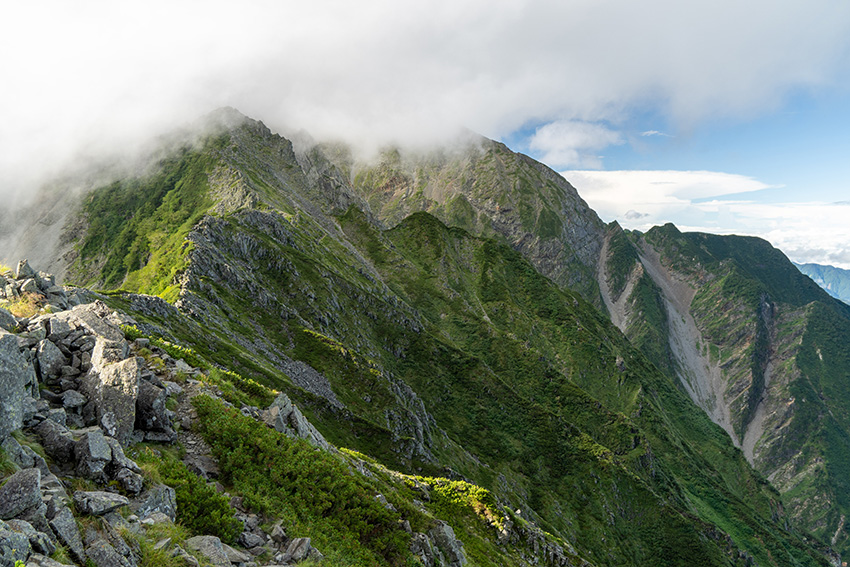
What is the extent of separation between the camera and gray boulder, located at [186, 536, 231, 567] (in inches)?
555

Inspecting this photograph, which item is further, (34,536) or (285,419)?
(285,419)

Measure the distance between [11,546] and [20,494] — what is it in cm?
203

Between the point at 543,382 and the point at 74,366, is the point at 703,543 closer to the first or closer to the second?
the point at 543,382

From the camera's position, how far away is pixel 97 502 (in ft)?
41.9

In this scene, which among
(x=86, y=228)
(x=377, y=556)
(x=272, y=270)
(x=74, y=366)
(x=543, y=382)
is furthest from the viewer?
(x=86, y=228)

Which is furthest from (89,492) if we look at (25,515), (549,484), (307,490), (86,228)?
(86,228)

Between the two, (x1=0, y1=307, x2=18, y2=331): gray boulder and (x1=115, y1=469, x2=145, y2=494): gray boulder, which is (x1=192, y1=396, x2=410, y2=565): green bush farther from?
(x1=0, y1=307, x2=18, y2=331): gray boulder

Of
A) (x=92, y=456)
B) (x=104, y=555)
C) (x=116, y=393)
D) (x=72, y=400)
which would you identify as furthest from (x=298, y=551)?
(x=72, y=400)

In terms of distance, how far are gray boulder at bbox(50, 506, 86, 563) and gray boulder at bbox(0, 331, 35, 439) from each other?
3.87 meters

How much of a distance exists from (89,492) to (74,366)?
833 cm

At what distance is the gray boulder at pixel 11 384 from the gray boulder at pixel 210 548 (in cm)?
676

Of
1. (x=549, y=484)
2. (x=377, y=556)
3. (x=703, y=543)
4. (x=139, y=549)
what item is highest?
(x=139, y=549)

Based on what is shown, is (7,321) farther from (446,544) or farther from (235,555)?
(446,544)

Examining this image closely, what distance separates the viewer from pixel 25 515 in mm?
11117
